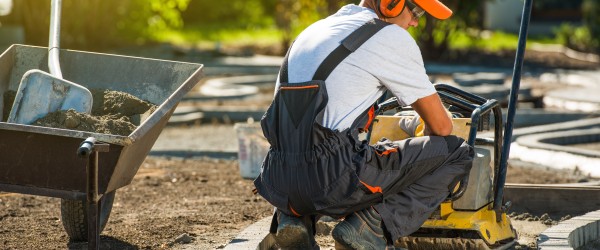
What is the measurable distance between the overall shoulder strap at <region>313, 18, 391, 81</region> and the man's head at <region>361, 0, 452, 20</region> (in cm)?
15

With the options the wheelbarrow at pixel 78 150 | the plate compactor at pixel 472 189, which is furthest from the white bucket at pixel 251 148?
the plate compactor at pixel 472 189

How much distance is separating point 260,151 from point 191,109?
5.44 meters

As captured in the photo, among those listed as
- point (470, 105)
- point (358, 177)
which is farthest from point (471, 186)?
point (358, 177)

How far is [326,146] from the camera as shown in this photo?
485 centimetres

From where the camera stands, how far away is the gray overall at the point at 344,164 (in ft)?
15.9

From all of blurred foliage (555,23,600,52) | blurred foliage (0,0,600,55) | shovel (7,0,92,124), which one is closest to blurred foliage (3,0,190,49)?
blurred foliage (0,0,600,55)

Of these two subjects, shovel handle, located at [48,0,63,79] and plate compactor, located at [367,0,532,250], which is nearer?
plate compactor, located at [367,0,532,250]

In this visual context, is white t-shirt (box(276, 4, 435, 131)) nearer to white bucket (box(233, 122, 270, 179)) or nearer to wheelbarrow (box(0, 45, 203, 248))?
wheelbarrow (box(0, 45, 203, 248))

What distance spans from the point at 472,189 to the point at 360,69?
1085mm

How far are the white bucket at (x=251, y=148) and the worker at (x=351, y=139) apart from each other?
3.43 meters

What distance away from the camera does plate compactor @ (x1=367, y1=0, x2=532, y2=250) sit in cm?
554

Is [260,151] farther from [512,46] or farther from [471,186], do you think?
[512,46]

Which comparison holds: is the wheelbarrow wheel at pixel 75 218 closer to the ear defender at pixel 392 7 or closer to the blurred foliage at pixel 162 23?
the ear defender at pixel 392 7

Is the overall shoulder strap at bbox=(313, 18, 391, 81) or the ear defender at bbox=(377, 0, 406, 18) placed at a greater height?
the ear defender at bbox=(377, 0, 406, 18)
